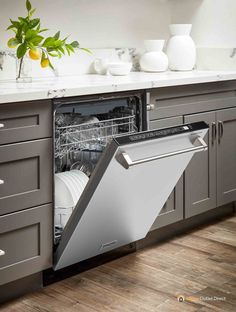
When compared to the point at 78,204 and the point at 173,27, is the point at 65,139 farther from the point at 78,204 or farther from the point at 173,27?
the point at 173,27

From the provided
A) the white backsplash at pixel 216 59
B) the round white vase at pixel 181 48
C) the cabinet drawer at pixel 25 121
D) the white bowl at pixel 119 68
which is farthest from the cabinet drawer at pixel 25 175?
the white backsplash at pixel 216 59

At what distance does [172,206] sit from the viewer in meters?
3.13

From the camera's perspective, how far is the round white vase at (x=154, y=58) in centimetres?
353

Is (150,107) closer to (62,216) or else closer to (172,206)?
(172,206)

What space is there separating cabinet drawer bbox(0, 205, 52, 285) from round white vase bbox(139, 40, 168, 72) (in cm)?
138

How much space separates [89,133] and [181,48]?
1206 millimetres

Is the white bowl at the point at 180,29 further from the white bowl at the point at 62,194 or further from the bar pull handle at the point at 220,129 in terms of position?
the white bowl at the point at 62,194

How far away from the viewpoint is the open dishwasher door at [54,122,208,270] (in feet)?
7.48

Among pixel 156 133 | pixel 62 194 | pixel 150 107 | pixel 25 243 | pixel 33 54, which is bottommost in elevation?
pixel 25 243

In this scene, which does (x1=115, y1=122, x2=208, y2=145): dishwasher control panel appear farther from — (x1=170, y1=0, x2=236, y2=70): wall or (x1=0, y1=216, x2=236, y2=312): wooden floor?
(x1=170, y1=0, x2=236, y2=70): wall

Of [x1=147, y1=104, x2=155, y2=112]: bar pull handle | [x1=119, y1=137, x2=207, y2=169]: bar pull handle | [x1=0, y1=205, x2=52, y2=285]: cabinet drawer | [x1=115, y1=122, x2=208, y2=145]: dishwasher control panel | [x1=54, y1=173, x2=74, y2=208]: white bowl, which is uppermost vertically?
[x1=147, y1=104, x2=155, y2=112]: bar pull handle

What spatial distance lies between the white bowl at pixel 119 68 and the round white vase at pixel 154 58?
0.32 metres

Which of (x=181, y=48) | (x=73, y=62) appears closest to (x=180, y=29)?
(x=181, y=48)

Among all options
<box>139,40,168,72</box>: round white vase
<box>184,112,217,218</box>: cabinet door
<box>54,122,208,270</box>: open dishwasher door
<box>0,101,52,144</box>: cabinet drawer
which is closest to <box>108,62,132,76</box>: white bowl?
<box>139,40,168,72</box>: round white vase
